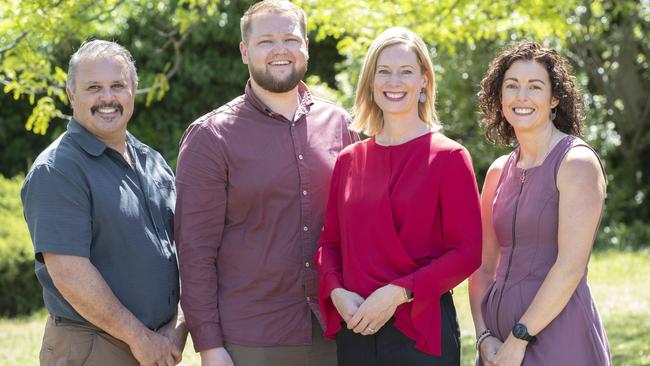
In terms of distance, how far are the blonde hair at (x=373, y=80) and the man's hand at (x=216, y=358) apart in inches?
43.1

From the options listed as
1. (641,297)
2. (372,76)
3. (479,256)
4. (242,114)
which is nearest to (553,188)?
(479,256)

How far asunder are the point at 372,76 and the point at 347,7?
3.00 meters

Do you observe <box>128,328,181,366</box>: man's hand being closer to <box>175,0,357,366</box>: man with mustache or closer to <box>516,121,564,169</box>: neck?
<box>175,0,357,366</box>: man with mustache

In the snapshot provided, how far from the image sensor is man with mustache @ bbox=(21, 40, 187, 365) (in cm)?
369

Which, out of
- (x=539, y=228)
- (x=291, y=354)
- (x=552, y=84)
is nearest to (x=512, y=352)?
(x=539, y=228)

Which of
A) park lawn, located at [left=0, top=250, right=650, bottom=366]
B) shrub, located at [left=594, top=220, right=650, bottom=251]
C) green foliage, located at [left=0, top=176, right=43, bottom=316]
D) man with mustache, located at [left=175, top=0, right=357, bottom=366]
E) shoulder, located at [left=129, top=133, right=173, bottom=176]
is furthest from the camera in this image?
shrub, located at [left=594, top=220, right=650, bottom=251]

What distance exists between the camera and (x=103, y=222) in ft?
12.4

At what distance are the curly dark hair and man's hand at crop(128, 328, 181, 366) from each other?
168 centimetres

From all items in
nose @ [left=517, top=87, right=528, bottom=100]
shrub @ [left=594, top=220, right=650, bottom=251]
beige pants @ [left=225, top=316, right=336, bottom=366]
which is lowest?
shrub @ [left=594, top=220, right=650, bottom=251]

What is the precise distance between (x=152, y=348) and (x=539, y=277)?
5.20 ft

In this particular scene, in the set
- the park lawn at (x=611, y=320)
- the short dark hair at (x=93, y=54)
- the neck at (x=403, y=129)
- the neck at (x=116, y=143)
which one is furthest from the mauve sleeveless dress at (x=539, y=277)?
the park lawn at (x=611, y=320)

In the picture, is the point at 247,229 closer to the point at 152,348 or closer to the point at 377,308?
the point at 152,348

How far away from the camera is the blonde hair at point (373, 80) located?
3754 mm

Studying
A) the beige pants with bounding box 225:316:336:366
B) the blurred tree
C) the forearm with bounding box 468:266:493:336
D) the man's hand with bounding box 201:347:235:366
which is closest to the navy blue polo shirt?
the man's hand with bounding box 201:347:235:366
